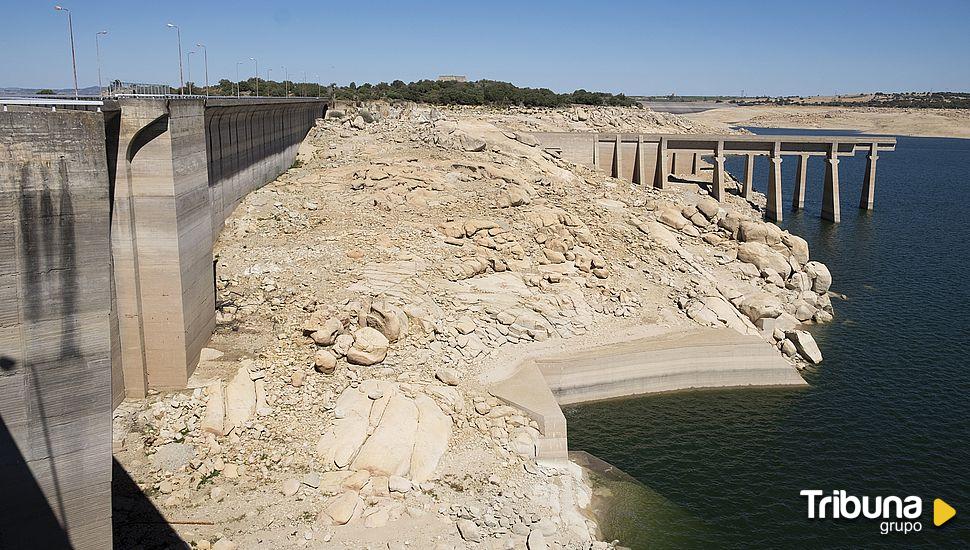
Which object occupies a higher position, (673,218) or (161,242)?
(161,242)

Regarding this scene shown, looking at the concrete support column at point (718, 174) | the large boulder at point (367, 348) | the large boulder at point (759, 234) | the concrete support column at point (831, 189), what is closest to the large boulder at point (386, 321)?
the large boulder at point (367, 348)

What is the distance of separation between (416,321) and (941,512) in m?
17.6

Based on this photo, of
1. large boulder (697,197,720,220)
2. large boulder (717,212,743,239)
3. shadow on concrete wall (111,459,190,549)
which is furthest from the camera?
large boulder (697,197,720,220)

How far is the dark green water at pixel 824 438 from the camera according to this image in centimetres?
2106

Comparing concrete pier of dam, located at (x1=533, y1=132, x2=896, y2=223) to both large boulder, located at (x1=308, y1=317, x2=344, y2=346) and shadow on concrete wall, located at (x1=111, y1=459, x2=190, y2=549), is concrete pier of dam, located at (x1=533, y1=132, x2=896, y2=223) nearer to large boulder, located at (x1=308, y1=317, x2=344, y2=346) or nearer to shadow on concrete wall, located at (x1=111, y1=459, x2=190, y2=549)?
large boulder, located at (x1=308, y1=317, x2=344, y2=346)

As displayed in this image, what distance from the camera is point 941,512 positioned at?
21641mm

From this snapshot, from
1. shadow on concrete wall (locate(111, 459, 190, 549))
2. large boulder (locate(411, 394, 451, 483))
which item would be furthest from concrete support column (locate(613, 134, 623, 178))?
shadow on concrete wall (locate(111, 459, 190, 549))

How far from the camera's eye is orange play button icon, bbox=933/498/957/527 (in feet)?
69.9

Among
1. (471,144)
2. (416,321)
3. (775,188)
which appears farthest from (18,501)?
(775,188)

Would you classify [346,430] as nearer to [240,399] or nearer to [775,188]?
[240,399]

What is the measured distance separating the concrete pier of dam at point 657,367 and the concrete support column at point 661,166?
30.6m

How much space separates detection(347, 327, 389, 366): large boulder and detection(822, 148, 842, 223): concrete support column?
48.2 metres

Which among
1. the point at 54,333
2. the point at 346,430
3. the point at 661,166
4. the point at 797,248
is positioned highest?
the point at 661,166

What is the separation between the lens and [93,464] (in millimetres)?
15344
